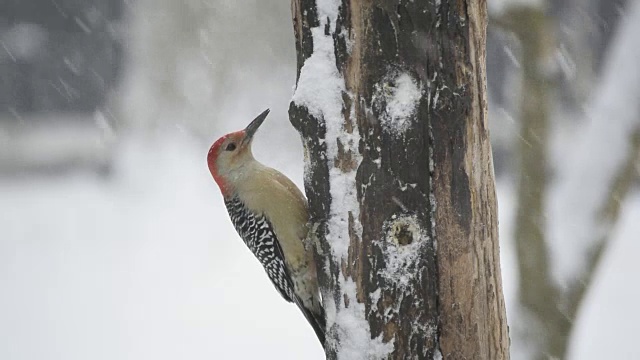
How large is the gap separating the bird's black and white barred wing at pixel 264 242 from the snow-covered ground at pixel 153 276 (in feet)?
9.49

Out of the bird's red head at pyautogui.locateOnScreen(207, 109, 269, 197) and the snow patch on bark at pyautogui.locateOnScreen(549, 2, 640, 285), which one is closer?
the bird's red head at pyautogui.locateOnScreen(207, 109, 269, 197)

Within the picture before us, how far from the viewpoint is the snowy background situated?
8.48m

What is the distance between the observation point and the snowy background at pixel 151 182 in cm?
848

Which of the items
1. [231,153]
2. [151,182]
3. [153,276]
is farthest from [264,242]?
[151,182]

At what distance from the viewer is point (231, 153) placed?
430 cm

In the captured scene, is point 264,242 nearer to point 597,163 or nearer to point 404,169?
point 404,169

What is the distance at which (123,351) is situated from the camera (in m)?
8.12

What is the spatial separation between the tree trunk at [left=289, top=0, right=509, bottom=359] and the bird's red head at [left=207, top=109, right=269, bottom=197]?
4.35 ft

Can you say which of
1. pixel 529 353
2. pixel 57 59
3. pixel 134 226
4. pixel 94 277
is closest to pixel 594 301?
pixel 529 353

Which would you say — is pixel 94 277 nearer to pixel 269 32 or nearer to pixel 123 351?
pixel 123 351

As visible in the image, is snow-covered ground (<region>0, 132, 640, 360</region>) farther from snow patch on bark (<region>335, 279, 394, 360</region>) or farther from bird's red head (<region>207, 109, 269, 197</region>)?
snow patch on bark (<region>335, 279, 394, 360</region>)

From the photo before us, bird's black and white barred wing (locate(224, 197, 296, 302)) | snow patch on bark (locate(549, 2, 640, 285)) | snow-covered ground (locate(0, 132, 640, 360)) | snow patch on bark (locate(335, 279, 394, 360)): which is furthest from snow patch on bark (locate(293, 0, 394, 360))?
snow-covered ground (locate(0, 132, 640, 360))

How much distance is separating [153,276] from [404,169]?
8332 millimetres

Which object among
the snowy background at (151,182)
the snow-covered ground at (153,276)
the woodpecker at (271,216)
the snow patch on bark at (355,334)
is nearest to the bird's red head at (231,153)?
the woodpecker at (271,216)
